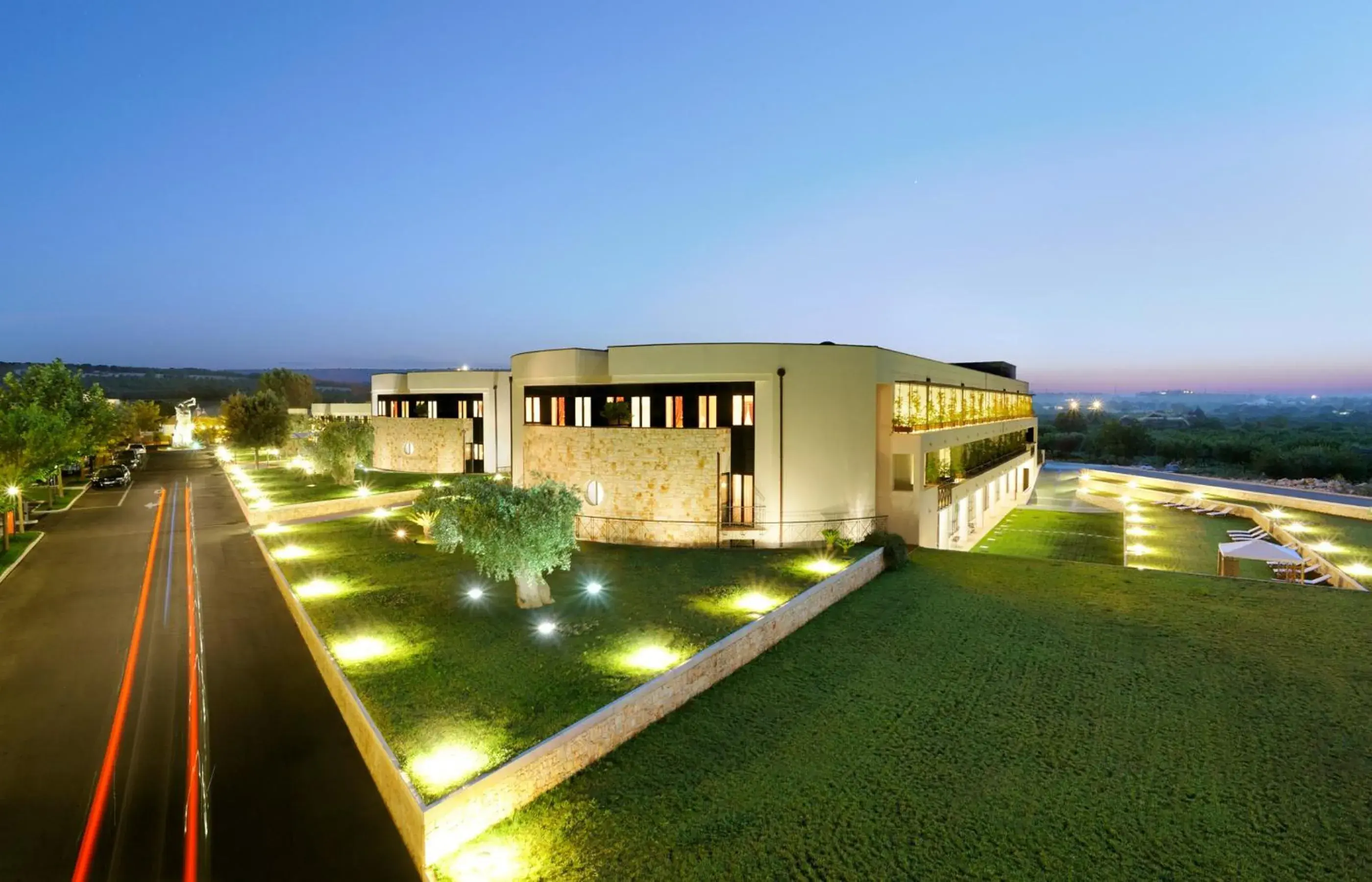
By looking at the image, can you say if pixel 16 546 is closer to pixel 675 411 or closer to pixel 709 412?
pixel 675 411

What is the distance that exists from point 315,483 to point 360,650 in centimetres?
2789

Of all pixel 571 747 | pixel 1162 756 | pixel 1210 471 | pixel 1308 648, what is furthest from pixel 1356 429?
pixel 571 747

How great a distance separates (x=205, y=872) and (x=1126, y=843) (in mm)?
10498

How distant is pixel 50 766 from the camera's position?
360 inches

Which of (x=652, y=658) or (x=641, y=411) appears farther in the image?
(x=641, y=411)

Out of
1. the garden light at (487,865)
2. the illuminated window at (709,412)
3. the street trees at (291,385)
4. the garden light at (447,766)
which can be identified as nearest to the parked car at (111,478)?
the illuminated window at (709,412)

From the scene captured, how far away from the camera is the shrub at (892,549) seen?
782 inches

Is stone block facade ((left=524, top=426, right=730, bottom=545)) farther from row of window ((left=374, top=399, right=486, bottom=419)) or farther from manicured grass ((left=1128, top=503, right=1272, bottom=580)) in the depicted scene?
row of window ((left=374, top=399, right=486, bottom=419))

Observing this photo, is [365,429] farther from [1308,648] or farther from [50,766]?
[1308,648]

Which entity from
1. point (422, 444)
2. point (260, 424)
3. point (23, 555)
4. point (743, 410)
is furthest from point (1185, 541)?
point (260, 424)

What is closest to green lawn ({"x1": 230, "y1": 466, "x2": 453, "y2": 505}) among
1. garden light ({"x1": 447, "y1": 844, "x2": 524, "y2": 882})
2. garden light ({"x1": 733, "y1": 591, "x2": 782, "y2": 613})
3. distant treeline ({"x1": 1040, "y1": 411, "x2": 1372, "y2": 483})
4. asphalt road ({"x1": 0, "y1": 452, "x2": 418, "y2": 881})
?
asphalt road ({"x1": 0, "y1": 452, "x2": 418, "y2": 881})

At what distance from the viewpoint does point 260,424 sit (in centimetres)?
4744

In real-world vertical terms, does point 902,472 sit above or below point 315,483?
above

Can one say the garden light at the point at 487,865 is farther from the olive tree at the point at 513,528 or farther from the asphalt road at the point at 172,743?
the olive tree at the point at 513,528
